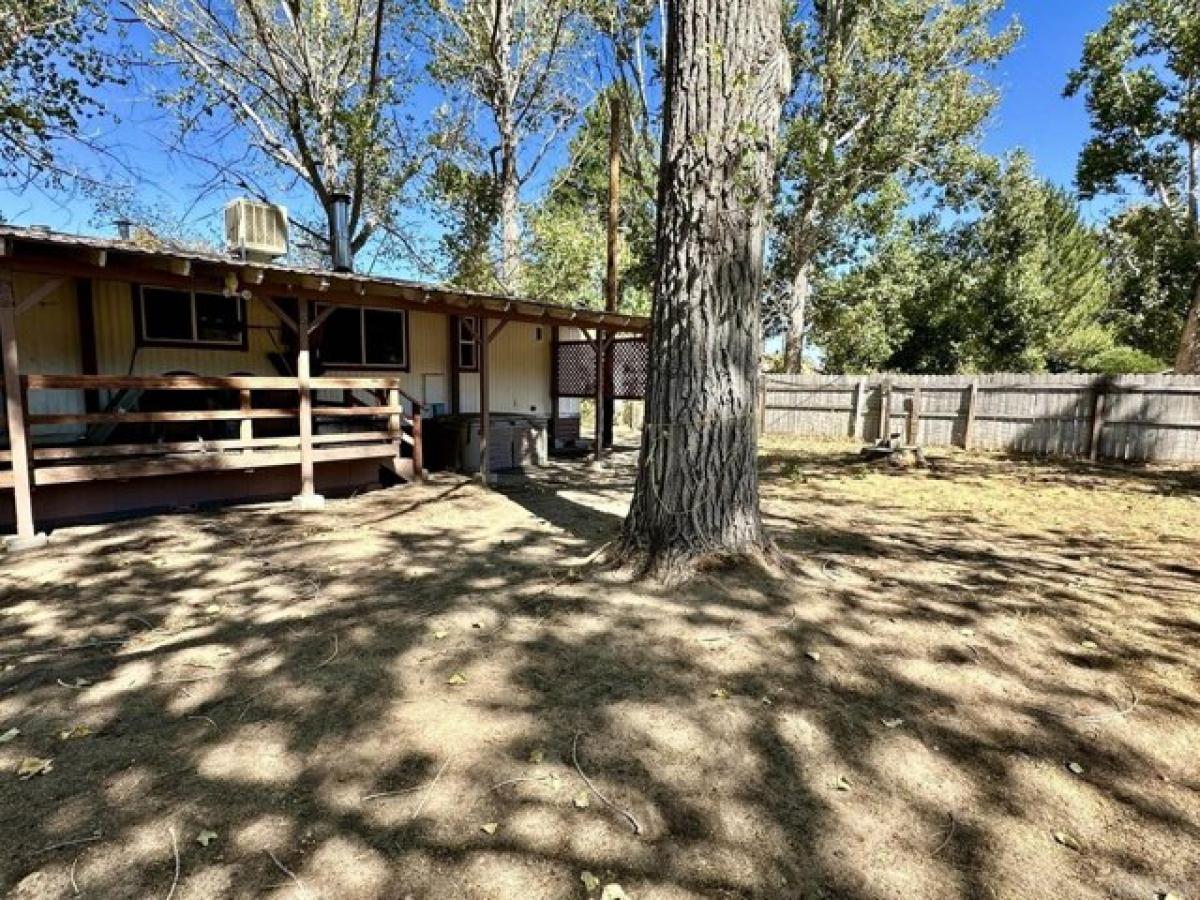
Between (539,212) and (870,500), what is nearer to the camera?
(870,500)

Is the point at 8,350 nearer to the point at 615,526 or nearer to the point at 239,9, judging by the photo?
the point at 615,526

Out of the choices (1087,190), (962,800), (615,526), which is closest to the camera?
(962,800)

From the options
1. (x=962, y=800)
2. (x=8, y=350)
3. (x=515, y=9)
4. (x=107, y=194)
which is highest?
(x=515, y=9)

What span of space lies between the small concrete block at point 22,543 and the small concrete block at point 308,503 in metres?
2.11

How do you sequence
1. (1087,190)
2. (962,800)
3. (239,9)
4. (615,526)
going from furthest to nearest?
(1087,190) → (239,9) → (615,526) → (962,800)

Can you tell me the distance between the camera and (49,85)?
37.2 feet

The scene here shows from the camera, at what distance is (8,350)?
16.7ft

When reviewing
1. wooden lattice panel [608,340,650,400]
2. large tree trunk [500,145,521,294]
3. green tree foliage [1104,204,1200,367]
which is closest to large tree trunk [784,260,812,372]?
large tree trunk [500,145,521,294]

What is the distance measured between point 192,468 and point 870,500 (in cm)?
739

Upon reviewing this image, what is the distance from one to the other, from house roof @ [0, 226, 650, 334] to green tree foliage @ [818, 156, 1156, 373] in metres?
15.1

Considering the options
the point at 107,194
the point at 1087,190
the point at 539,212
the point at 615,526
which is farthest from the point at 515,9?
the point at 615,526

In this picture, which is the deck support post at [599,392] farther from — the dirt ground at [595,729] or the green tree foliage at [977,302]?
the green tree foliage at [977,302]

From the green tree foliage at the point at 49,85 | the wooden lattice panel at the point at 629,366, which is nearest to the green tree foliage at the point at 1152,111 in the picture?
the wooden lattice panel at the point at 629,366

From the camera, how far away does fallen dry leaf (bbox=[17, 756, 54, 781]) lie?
226 cm
